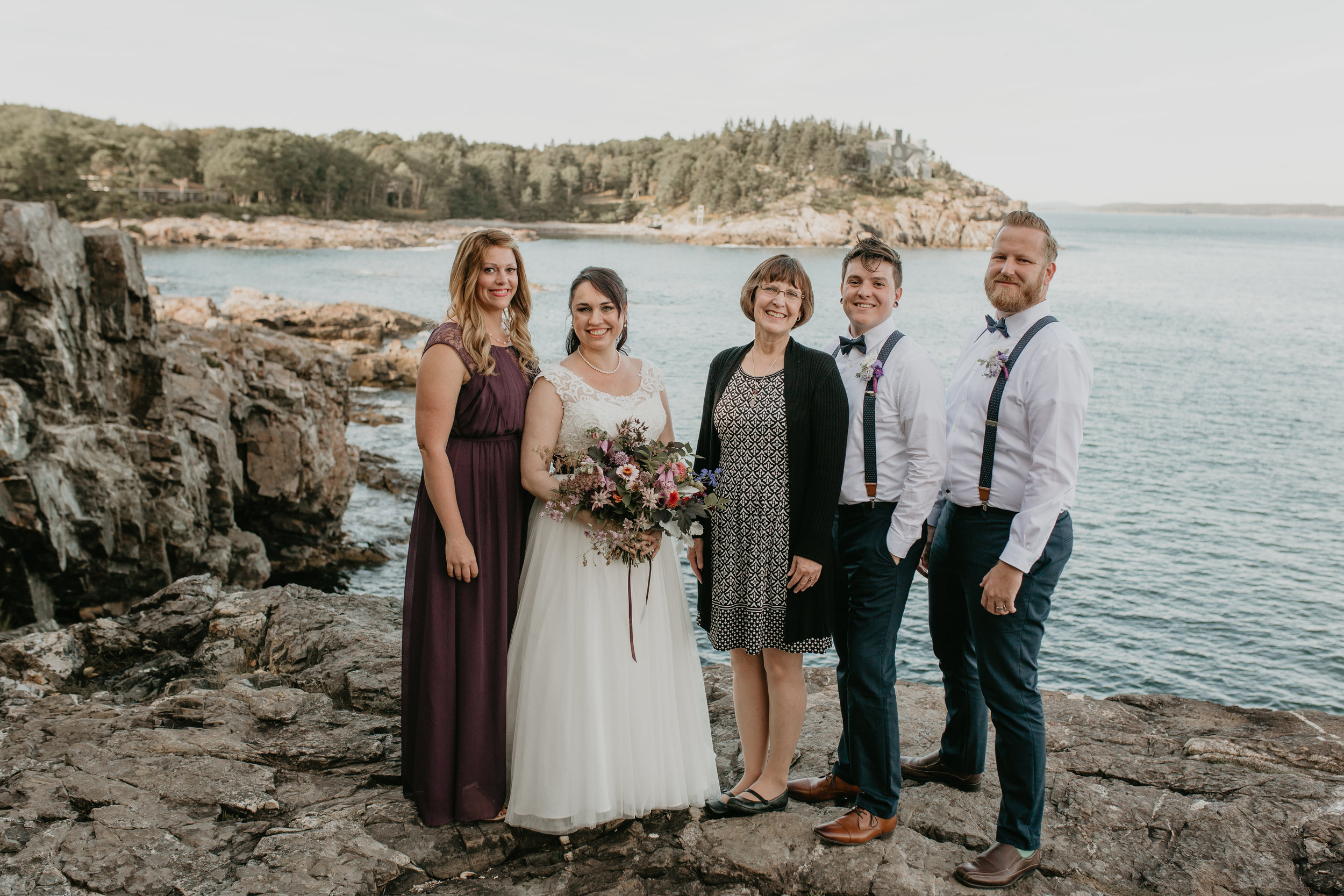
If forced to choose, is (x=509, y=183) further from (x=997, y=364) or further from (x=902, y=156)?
(x=997, y=364)

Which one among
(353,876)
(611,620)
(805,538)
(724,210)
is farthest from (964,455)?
(724,210)

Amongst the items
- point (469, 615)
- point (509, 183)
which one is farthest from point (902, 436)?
point (509, 183)

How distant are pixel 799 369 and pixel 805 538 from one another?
749mm

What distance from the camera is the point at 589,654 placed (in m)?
3.96

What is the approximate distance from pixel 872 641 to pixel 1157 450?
78.9 ft

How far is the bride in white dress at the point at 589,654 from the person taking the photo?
3.95 m

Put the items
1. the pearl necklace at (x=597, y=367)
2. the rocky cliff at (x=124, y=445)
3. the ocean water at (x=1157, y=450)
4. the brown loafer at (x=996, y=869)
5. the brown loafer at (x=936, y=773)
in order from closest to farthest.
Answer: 1. the brown loafer at (x=996, y=869)
2. the pearl necklace at (x=597, y=367)
3. the brown loafer at (x=936, y=773)
4. the rocky cliff at (x=124, y=445)
5. the ocean water at (x=1157, y=450)

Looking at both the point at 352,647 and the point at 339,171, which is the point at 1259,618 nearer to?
the point at 352,647

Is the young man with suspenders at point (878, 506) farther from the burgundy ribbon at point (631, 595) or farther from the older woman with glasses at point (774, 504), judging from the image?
the burgundy ribbon at point (631, 595)

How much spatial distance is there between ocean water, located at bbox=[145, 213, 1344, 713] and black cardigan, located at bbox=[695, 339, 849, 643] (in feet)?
26.6

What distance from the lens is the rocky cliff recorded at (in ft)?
29.3

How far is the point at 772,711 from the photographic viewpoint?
4.09 meters

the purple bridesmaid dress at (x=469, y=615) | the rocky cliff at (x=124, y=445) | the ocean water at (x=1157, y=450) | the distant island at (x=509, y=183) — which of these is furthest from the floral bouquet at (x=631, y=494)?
the distant island at (x=509, y=183)

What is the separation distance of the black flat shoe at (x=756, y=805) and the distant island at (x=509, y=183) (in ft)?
309
